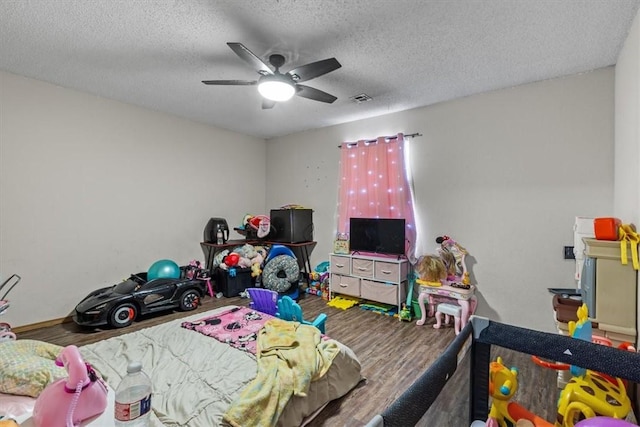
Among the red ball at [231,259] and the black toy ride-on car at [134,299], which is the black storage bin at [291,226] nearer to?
the red ball at [231,259]

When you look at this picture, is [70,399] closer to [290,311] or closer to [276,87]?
[290,311]

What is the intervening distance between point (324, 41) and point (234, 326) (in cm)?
235

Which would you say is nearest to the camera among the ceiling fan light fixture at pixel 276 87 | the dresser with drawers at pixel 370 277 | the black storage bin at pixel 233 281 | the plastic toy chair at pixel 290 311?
the ceiling fan light fixture at pixel 276 87

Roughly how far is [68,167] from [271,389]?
140 inches

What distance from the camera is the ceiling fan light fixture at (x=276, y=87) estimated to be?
2.34 m

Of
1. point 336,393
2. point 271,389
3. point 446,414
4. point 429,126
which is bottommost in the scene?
point 336,393

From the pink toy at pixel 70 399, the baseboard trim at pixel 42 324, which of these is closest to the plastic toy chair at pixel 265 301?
the pink toy at pixel 70 399

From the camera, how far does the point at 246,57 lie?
2.11 meters

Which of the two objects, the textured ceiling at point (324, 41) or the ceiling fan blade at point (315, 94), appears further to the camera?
the ceiling fan blade at point (315, 94)

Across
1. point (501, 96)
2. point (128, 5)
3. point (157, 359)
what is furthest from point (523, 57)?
point (157, 359)

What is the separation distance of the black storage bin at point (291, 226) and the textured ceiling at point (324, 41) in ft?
6.54

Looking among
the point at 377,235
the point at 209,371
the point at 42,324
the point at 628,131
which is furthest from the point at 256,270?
the point at 628,131

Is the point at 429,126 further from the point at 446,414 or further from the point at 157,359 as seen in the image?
the point at 157,359

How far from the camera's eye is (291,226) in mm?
4734
